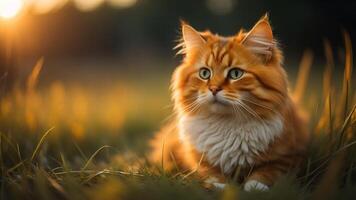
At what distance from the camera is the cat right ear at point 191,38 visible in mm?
2992

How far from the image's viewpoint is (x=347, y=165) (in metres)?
2.56

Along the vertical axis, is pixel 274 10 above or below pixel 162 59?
above

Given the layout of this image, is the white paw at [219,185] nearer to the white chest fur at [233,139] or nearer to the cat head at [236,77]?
the white chest fur at [233,139]

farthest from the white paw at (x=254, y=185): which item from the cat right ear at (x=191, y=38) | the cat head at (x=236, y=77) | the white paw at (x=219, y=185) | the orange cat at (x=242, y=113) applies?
the cat right ear at (x=191, y=38)

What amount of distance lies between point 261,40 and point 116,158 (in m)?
1.42

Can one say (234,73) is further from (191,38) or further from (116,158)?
(116,158)

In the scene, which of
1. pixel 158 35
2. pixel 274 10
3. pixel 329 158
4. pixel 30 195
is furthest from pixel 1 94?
pixel 158 35

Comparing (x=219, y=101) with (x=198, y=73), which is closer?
(x=219, y=101)

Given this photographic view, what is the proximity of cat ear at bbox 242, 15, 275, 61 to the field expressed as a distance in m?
0.45

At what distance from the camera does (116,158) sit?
3.44 meters

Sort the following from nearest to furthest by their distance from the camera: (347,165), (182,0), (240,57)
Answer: (347,165) < (240,57) < (182,0)

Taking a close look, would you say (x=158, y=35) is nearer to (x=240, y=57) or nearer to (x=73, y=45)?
(x=73, y=45)

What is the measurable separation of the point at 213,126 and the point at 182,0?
9.35m

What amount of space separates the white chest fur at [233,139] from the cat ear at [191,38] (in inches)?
20.1
